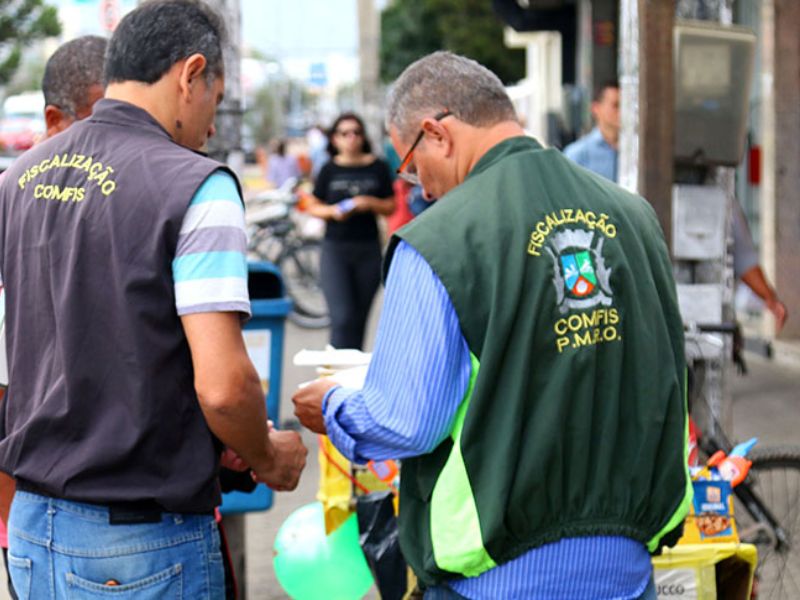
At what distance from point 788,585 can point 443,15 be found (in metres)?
26.6

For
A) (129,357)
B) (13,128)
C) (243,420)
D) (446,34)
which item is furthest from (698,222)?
(13,128)

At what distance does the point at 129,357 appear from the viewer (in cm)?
281

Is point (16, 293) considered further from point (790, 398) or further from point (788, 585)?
point (790, 398)

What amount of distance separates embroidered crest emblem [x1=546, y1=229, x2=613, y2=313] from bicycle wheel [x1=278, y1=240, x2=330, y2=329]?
1122 cm

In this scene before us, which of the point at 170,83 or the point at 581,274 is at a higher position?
the point at 170,83

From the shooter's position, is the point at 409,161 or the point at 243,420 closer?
the point at 243,420

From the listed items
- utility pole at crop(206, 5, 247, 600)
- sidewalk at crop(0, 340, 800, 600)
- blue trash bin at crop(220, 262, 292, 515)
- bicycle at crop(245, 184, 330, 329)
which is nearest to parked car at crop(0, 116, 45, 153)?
bicycle at crop(245, 184, 330, 329)

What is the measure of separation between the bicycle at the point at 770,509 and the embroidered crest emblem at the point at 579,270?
249cm

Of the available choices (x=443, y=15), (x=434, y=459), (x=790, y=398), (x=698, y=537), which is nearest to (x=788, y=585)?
(x=698, y=537)

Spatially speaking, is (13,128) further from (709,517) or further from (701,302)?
(709,517)

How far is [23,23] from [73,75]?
22603 millimetres

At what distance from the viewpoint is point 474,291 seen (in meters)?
2.70

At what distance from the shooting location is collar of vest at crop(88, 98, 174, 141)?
9.71 ft

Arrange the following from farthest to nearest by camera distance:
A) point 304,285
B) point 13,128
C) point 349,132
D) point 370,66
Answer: point 370,66 → point 13,128 → point 304,285 → point 349,132
